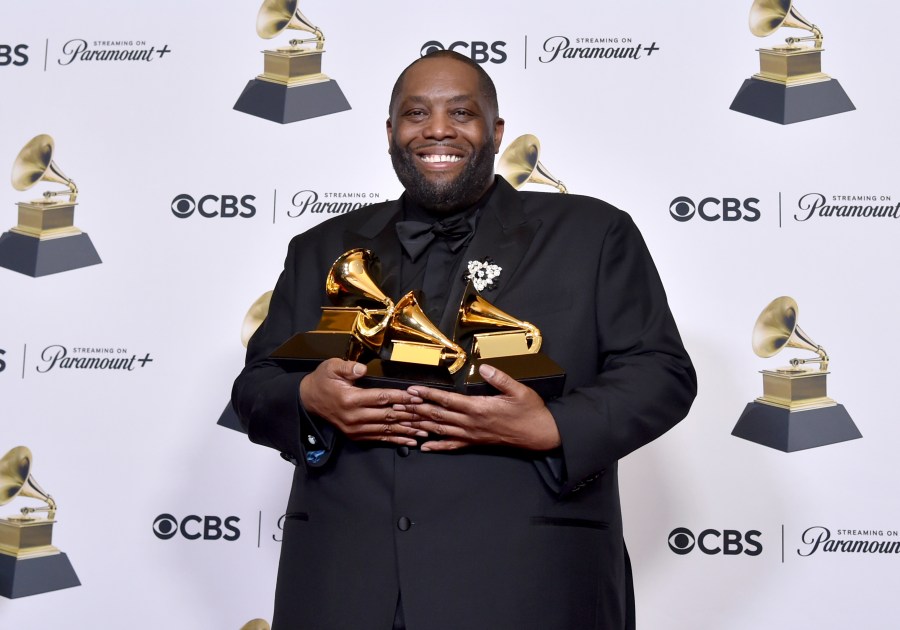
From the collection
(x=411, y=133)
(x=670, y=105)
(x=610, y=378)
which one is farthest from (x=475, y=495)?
(x=670, y=105)

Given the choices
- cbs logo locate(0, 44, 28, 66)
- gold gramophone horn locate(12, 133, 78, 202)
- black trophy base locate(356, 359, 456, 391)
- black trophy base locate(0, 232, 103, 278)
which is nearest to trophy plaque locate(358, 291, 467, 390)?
black trophy base locate(356, 359, 456, 391)

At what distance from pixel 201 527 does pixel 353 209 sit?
3.49ft

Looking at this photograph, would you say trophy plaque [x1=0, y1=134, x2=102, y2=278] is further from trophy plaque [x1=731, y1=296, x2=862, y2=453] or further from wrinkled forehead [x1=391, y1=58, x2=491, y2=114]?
trophy plaque [x1=731, y1=296, x2=862, y2=453]

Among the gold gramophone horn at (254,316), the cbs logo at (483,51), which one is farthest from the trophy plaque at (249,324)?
the cbs logo at (483,51)

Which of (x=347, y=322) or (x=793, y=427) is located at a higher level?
(x=347, y=322)

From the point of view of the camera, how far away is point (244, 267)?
317cm

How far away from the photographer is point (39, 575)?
317 cm

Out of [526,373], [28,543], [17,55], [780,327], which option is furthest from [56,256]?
[780,327]

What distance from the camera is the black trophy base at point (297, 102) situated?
318 centimetres

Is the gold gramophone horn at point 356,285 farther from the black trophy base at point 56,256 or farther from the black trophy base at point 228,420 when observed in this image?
the black trophy base at point 56,256

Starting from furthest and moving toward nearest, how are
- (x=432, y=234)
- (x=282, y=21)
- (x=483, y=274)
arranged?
(x=282, y=21)
(x=432, y=234)
(x=483, y=274)

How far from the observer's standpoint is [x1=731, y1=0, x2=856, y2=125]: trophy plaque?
3.02 meters

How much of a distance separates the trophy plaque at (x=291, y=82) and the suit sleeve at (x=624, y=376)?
1.50 metres

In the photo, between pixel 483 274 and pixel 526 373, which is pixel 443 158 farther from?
pixel 526 373
